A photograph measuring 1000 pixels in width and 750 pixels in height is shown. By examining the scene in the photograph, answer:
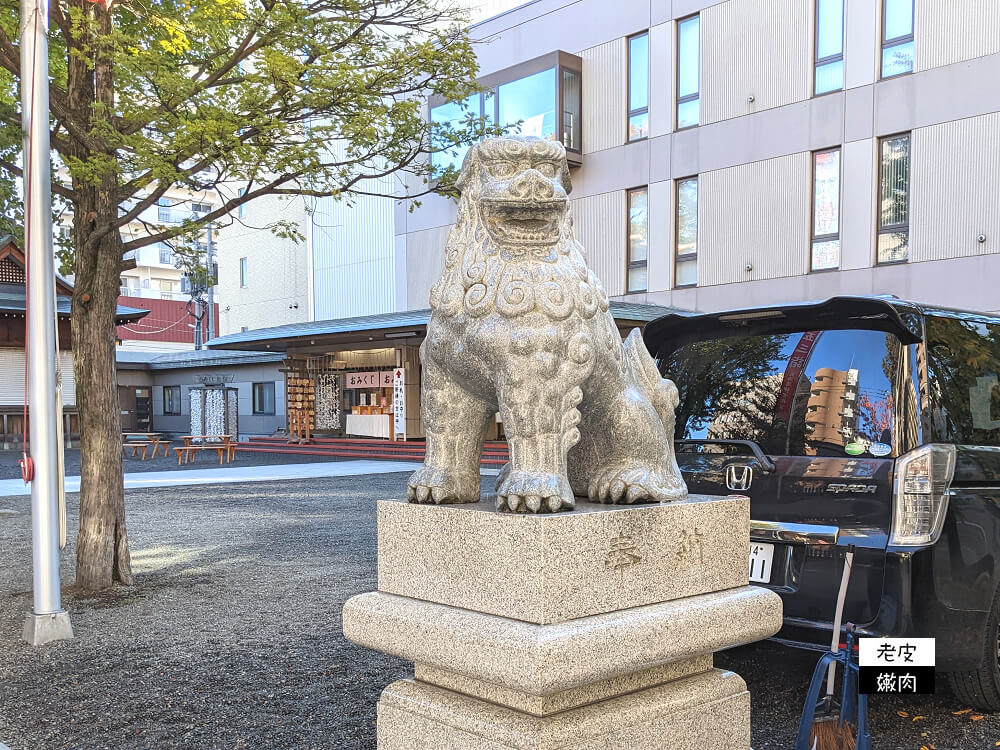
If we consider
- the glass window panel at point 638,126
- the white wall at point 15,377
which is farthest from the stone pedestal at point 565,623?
the white wall at point 15,377

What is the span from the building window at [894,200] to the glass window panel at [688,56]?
4.50m

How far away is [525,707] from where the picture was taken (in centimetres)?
247

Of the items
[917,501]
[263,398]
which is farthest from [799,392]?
[263,398]

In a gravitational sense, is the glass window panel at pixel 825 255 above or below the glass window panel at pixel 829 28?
below

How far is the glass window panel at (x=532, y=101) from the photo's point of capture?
20.8m

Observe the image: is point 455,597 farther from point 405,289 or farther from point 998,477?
point 405,289

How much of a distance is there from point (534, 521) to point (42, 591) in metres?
4.40

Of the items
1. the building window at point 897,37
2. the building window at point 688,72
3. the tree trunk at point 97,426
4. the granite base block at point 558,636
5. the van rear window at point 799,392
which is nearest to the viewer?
the granite base block at point 558,636

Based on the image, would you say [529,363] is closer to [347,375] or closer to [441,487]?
[441,487]

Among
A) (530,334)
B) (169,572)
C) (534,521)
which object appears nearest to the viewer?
(534,521)

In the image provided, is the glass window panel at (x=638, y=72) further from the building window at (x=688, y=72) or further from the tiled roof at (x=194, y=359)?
the tiled roof at (x=194, y=359)

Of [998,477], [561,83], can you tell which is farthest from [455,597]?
[561,83]

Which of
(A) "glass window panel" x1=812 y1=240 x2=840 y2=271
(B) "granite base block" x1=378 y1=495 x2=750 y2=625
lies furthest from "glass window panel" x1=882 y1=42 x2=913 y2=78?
(B) "granite base block" x1=378 y1=495 x2=750 y2=625

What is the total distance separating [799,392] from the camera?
400cm
